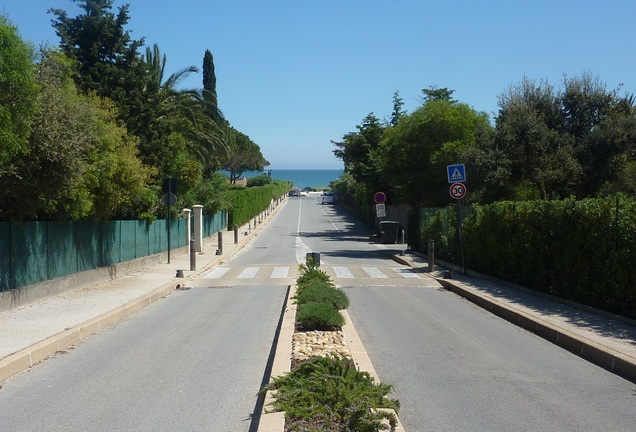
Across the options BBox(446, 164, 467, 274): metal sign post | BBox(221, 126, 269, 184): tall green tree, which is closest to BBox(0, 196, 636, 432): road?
BBox(446, 164, 467, 274): metal sign post

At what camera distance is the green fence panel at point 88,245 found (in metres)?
18.6

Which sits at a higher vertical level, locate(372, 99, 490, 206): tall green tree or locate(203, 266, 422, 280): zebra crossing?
locate(372, 99, 490, 206): tall green tree

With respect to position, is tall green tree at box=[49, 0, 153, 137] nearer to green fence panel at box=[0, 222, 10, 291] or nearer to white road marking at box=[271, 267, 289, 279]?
white road marking at box=[271, 267, 289, 279]

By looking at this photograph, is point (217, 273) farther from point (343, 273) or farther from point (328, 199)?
point (328, 199)

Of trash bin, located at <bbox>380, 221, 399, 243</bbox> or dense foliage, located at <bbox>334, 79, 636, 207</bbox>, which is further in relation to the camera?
trash bin, located at <bbox>380, 221, 399, 243</bbox>

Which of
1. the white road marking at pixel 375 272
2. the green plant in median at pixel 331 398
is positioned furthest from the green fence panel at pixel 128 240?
the green plant in median at pixel 331 398

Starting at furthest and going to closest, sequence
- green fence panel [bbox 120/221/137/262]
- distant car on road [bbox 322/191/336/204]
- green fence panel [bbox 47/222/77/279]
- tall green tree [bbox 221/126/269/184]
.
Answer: distant car on road [bbox 322/191/336/204] < tall green tree [bbox 221/126/269/184] < green fence panel [bbox 120/221/137/262] < green fence panel [bbox 47/222/77/279]

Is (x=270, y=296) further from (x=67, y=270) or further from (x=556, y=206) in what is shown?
(x=556, y=206)

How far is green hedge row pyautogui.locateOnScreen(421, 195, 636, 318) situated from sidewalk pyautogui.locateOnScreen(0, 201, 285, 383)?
9.33 metres

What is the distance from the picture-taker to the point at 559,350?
10.7 m

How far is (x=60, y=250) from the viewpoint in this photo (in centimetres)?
1716

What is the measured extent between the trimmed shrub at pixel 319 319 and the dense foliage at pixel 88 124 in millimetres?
5618

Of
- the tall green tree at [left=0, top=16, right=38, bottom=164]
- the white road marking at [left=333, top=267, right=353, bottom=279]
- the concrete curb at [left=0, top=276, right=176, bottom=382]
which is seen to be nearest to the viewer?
the concrete curb at [left=0, top=276, right=176, bottom=382]

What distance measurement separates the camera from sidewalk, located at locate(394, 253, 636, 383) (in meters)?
9.59
